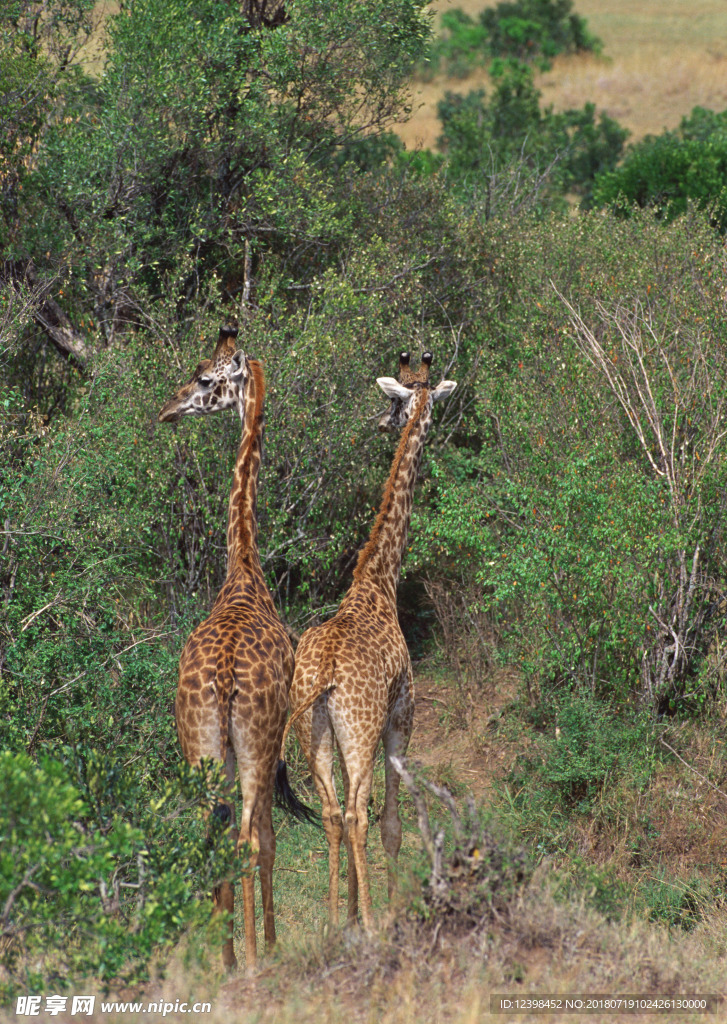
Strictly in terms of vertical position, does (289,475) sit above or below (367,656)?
below

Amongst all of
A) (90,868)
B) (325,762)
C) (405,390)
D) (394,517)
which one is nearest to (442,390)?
(405,390)

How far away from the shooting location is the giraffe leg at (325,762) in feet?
19.8

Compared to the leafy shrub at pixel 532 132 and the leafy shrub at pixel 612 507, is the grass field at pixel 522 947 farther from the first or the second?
the leafy shrub at pixel 532 132

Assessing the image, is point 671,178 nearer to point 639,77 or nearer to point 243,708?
point 243,708

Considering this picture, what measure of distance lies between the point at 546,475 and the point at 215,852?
203 inches

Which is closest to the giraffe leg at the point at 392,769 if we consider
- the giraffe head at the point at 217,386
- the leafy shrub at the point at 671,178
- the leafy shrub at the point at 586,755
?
the leafy shrub at the point at 586,755

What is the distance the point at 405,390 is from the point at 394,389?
0.08m

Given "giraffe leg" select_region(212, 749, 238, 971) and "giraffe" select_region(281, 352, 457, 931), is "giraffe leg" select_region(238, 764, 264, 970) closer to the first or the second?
"giraffe leg" select_region(212, 749, 238, 971)

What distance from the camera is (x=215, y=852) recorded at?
5047 mm

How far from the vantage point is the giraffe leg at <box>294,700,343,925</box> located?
603 centimetres

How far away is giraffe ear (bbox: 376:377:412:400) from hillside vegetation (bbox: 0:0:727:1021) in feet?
5.20

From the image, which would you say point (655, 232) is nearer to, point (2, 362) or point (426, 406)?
point (426, 406)

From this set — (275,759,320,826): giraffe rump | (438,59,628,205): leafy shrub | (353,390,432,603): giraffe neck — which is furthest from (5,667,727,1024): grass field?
(438,59,628,205): leafy shrub

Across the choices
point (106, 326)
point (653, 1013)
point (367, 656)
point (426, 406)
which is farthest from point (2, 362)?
point (653, 1013)
